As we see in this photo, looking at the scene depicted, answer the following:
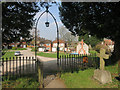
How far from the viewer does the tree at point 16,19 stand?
428 cm

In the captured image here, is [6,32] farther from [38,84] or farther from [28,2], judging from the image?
[38,84]

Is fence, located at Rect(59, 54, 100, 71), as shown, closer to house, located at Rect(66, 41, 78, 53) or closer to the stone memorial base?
the stone memorial base

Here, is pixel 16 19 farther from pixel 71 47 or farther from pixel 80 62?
pixel 71 47

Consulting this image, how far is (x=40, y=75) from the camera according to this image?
15.2 ft

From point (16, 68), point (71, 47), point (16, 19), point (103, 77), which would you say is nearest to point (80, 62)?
point (103, 77)

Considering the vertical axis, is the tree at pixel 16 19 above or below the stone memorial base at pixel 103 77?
above

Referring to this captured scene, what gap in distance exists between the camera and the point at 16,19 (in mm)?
4352

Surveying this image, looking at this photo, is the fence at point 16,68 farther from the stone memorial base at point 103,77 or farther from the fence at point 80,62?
the stone memorial base at point 103,77

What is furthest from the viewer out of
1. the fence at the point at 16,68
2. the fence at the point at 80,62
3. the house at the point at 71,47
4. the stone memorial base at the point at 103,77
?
the house at the point at 71,47

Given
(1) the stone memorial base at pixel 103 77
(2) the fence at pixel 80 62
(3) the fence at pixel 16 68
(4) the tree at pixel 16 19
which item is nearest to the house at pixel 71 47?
(2) the fence at pixel 80 62

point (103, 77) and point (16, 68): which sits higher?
point (16, 68)

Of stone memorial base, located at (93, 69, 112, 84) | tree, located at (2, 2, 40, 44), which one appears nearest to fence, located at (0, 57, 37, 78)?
tree, located at (2, 2, 40, 44)

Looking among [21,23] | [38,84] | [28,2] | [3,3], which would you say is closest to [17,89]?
[38,84]

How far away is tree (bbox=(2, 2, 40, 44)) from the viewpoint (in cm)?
428
